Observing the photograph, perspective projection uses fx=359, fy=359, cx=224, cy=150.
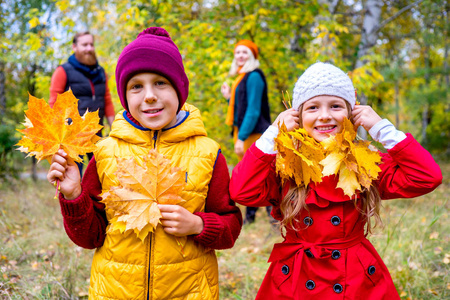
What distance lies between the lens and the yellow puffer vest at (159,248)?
158 centimetres

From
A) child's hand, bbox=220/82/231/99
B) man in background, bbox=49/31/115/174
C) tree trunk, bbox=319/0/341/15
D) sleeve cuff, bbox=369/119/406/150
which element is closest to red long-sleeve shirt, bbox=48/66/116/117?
man in background, bbox=49/31/115/174

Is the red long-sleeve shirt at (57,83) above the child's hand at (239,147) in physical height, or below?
above

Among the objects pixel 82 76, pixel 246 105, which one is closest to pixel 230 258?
pixel 246 105

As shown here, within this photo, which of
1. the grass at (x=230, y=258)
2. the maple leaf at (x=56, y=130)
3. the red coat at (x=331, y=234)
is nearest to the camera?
the maple leaf at (x=56, y=130)

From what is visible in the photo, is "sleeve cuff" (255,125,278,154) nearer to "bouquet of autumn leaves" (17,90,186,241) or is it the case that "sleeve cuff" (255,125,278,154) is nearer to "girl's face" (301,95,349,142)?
"girl's face" (301,95,349,142)

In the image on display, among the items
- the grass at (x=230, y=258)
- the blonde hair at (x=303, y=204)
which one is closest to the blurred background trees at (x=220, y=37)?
the grass at (x=230, y=258)

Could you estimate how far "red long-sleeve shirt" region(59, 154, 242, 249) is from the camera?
1.54 meters

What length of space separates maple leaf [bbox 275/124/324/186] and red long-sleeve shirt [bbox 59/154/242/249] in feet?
0.97

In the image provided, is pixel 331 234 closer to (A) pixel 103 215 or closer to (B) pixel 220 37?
(A) pixel 103 215

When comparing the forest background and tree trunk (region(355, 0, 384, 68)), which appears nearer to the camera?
the forest background

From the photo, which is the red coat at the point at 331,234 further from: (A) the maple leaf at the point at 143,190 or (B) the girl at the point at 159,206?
(A) the maple leaf at the point at 143,190

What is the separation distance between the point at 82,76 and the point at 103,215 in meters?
3.02

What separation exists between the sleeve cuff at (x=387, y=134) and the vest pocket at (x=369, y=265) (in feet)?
1.68

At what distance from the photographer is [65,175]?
1.50m
